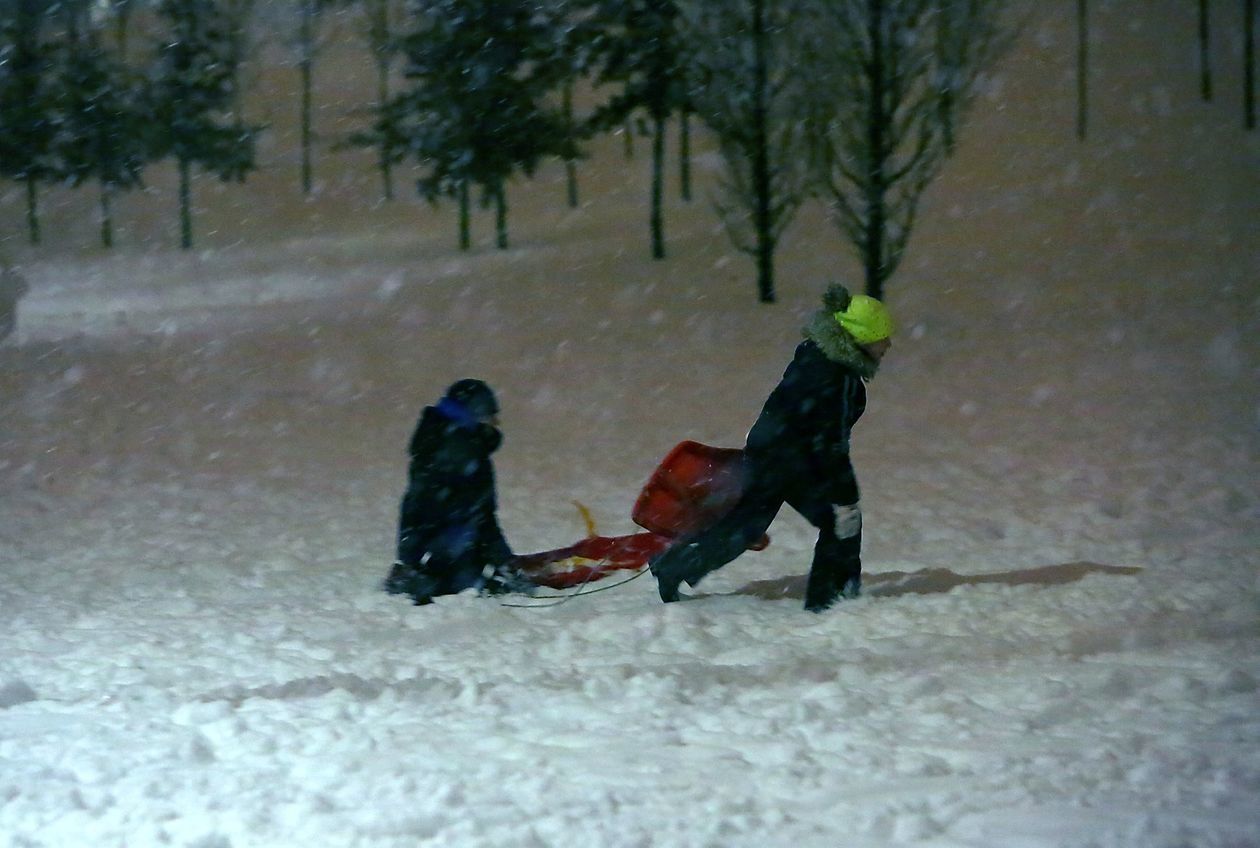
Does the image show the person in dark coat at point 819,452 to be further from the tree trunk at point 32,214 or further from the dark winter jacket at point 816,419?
the tree trunk at point 32,214

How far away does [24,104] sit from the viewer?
38625mm

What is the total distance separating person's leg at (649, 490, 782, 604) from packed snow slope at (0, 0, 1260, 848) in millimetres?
227

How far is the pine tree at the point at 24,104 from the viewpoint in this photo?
38062 mm

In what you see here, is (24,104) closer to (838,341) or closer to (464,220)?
(464,220)

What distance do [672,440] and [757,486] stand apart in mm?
7234

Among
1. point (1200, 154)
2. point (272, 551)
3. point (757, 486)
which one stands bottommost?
point (272, 551)

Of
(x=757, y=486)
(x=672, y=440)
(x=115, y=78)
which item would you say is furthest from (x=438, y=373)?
(x=115, y=78)

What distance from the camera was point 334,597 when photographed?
7922mm

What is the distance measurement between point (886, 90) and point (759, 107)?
3.51 m

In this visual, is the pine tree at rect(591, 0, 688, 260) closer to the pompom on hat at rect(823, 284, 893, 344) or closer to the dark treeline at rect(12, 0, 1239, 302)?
the dark treeline at rect(12, 0, 1239, 302)

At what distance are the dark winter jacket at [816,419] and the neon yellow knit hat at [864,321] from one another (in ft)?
0.13

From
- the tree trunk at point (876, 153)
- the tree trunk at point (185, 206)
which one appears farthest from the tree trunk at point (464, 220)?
the tree trunk at point (876, 153)

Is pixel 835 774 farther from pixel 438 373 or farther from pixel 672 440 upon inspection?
Answer: pixel 438 373

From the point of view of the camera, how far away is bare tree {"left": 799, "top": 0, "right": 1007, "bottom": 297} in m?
20.8
